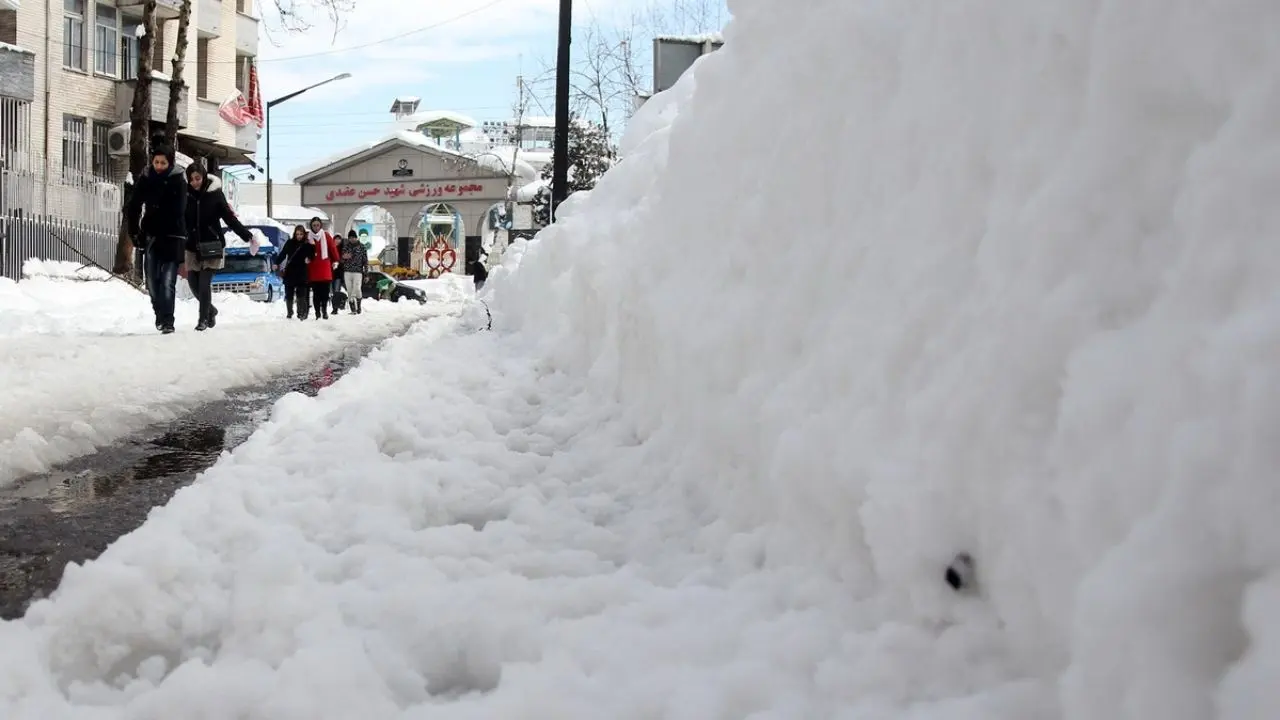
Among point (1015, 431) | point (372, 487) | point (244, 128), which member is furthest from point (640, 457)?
point (244, 128)

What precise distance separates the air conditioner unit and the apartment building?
3 cm

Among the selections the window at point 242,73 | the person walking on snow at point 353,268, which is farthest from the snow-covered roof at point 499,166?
the person walking on snow at point 353,268

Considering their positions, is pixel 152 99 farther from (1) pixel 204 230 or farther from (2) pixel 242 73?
(1) pixel 204 230

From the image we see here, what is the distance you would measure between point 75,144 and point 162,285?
2115cm

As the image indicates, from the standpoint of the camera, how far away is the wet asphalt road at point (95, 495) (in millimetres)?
3275

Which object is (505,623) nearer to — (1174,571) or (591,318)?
(1174,571)

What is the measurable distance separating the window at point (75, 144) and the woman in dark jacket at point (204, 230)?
19.7m

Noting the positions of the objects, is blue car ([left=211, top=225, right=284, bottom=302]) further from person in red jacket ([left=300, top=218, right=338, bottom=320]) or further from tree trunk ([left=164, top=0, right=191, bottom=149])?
person in red jacket ([left=300, top=218, right=338, bottom=320])

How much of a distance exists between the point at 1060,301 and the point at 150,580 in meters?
2.21

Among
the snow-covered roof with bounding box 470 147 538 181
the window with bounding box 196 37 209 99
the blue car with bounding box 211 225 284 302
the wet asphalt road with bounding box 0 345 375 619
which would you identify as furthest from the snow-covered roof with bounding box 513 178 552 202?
the wet asphalt road with bounding box 0 345 375 619

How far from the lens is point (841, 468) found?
2629 mm

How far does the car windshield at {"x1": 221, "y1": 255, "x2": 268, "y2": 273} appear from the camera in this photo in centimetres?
2395

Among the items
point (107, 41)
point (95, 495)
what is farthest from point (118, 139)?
point (95, 495)

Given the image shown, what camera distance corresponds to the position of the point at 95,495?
4.29m
